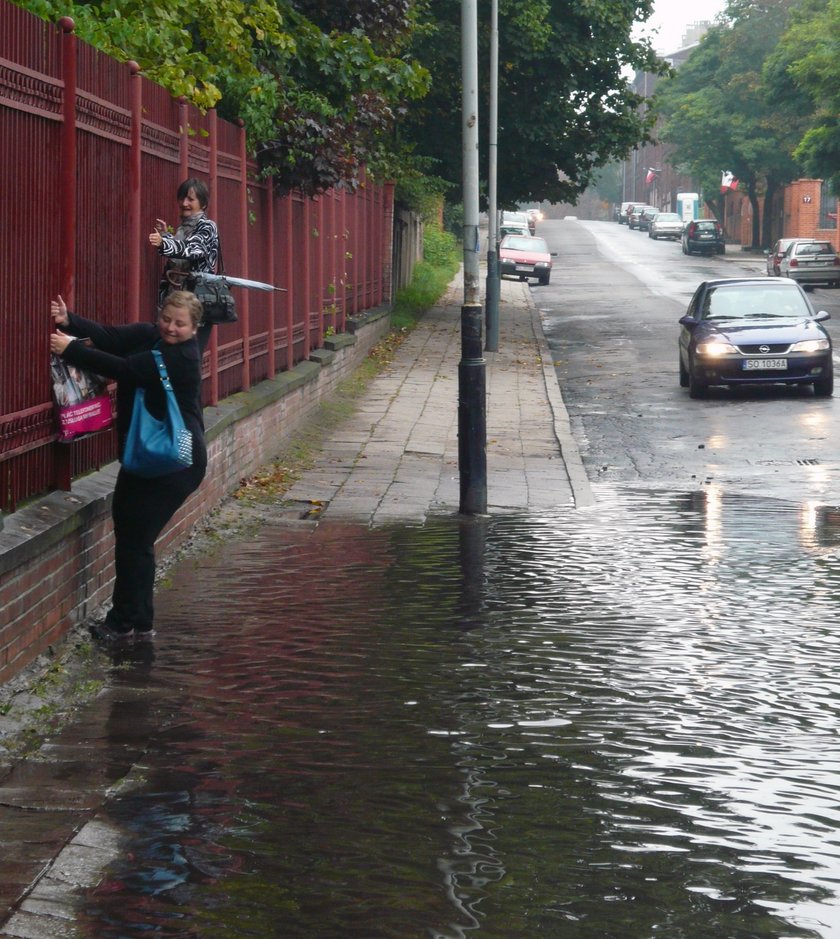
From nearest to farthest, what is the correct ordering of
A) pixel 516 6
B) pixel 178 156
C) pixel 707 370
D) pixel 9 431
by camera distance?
pixel 9 431
pixel 178 156
pixel 707 370
pixel 516 6

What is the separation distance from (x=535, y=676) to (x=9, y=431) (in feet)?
7.99

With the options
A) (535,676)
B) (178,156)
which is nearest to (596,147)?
(178,156)

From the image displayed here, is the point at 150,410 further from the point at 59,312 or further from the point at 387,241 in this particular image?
the point at 387,241

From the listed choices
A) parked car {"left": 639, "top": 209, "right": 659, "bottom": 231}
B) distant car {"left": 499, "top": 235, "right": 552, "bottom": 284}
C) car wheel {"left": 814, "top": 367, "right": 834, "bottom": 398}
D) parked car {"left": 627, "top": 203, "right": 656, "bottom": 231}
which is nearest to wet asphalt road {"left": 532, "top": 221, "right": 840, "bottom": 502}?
car wheel {"left": 814, "top": 367, "right": 834, "bottom": 398}

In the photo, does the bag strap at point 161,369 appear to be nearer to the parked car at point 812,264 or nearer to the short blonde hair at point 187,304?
the short blonde hair at point 187,304

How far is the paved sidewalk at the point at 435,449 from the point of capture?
12359mm

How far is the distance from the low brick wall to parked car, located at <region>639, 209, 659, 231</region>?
86730mm

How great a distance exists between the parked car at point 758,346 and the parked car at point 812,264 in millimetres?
30418

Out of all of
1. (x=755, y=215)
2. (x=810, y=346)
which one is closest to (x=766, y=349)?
(x=810, y=346)

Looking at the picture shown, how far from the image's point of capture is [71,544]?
23.8 feet

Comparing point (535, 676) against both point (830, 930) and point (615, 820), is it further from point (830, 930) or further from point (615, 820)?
point (830, 930)

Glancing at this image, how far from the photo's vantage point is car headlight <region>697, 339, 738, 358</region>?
65.1 ft

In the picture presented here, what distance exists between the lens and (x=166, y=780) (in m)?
5.28

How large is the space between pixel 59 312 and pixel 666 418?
12076 millimetres
